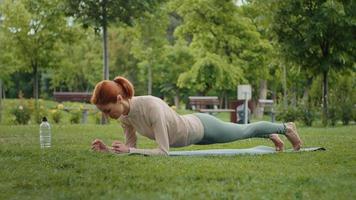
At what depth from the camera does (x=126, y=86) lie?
6367 mm

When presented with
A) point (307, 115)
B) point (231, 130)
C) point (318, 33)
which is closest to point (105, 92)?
point (231, 130)

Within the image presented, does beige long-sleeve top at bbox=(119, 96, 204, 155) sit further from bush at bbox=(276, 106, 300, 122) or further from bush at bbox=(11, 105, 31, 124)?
bush at bbox=(276, 106, 300, 122)

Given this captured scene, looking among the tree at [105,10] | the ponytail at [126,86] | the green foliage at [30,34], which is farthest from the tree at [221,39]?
the ponytail at [126,86]

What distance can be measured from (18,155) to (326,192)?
147 inches

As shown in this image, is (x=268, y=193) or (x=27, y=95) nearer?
(x=268, y=193)

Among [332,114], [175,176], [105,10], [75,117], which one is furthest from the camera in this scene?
[75,117]

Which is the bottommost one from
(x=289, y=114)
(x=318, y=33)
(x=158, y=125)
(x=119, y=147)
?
(x=119, y=147)

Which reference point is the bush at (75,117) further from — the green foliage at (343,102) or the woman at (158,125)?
the woman at (158,125)

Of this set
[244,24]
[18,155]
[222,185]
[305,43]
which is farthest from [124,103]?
[244,24]

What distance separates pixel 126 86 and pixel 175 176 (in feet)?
5.24

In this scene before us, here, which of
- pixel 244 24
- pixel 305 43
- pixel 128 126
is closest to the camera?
pixel 128 126

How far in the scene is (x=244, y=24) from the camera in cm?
2638

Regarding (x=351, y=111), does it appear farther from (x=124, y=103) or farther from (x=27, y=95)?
(x=27, y=95)

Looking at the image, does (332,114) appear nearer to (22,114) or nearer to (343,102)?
(343,102)
